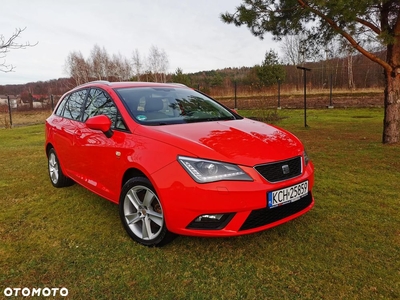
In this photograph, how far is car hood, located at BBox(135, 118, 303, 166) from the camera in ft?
8.09

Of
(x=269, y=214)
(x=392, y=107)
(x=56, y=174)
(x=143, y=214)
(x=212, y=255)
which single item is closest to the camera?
(x=269, y=214)

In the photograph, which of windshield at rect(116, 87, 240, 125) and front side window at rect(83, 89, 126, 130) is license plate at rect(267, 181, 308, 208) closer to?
windshield at rect(116, 87, 240, 125)

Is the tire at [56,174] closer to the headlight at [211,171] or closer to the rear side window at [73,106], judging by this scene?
the rear side window at [73,106]

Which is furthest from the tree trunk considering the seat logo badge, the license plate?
the seat logo badge

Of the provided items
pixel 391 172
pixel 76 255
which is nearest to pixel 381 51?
pixel 391 172

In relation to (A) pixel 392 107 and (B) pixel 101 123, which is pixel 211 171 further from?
(A) pixel 392 107

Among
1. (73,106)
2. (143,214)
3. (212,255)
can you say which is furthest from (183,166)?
(73,106)

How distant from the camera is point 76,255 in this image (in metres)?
2.70

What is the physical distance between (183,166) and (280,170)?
82 cm

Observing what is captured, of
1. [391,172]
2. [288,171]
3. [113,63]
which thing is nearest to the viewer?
[288,171]

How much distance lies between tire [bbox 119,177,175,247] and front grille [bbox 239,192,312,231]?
72 centimetres

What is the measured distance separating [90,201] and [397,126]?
21.6 ft

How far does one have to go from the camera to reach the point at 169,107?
11.3ft

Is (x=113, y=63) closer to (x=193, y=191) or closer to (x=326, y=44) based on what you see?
(x=326, y=44)
